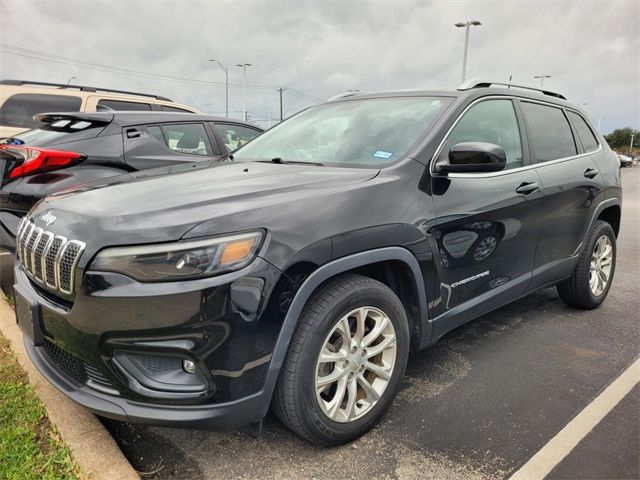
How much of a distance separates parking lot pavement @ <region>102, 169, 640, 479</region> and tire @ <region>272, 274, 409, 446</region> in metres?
0.17

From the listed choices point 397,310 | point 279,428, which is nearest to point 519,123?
point 397,310

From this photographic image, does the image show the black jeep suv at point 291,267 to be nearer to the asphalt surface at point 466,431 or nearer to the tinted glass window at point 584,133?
the asphalt surface at point 466,431

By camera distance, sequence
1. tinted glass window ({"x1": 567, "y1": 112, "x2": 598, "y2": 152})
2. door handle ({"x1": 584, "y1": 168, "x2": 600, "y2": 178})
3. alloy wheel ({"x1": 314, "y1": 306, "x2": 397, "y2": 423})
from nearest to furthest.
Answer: alloy wheel ({"x1": 314, "y1": 306, "x2": 397, "y2": 423})
door handle ({"x1": 584, "y1": 168, "x2": 600, "y2": 178})
tinted glass window ({"x1": 567, "y1": 112, "x2": 598, "y2": 152})

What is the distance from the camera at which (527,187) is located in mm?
3246

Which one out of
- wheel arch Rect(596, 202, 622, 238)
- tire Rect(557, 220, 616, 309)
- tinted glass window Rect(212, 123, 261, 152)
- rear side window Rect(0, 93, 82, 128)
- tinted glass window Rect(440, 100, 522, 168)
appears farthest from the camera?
rear side window Rect(0, 93, 82, 128)

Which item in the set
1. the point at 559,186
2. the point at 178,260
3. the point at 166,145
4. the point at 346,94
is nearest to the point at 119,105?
the point at 166,145

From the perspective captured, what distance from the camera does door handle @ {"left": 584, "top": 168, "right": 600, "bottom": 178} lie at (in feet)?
12.9

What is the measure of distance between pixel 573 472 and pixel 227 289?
1.74 m

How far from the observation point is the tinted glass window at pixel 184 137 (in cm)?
485

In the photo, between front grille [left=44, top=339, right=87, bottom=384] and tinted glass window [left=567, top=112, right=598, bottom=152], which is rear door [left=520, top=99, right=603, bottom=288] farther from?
front grille [left=44, top=339, right=87, bottom=384]

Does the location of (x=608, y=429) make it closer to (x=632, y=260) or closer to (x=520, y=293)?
(x=520, y=293)

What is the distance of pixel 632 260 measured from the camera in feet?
20.9

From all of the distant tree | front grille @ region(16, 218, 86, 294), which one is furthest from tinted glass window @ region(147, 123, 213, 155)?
the distant tree

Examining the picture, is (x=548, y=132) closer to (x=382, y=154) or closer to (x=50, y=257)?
(x=382, y=154)
